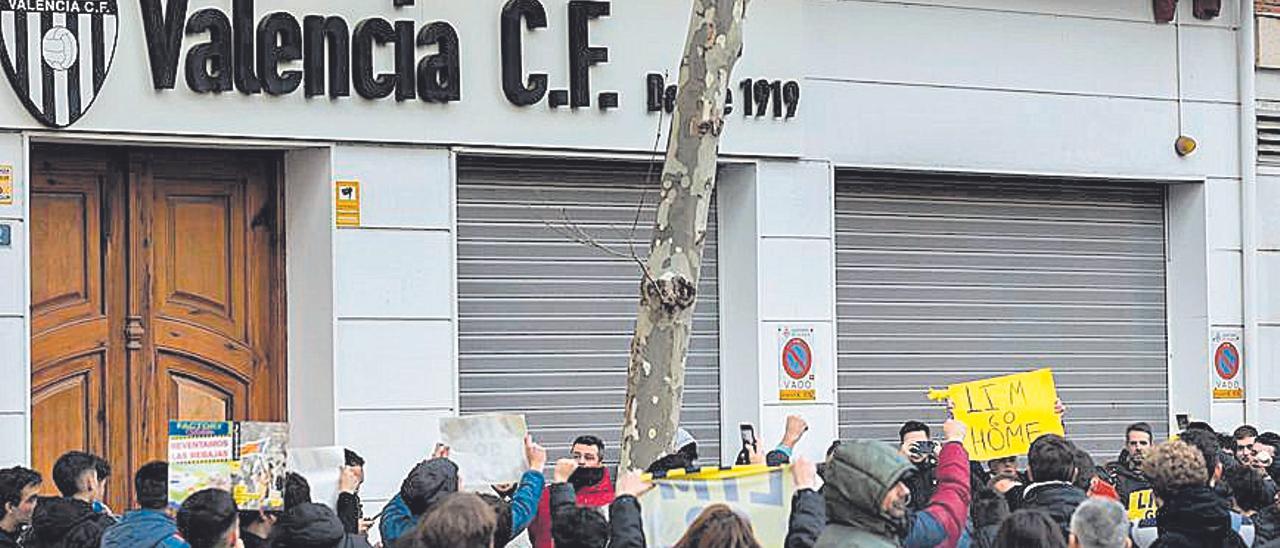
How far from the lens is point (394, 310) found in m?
13.6

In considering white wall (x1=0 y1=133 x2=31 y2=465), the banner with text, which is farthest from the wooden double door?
the banner with text

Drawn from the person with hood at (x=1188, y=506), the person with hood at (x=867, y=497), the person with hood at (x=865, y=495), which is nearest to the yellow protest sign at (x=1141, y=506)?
the person with hood at (x=1188, y=506)

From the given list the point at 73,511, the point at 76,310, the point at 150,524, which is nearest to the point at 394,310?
the point at 76,310

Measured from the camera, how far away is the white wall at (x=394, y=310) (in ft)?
44.2

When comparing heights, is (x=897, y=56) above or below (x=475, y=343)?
above

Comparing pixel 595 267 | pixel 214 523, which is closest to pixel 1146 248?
pixel 595 267

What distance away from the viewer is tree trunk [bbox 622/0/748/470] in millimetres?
11328

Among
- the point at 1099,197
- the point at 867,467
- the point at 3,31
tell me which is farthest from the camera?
the point at 1099,197

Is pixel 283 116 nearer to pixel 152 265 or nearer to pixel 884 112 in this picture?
pixel 152 265

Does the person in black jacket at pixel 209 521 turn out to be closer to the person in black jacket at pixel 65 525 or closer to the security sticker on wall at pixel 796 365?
the person in black jacket at pixel 65 525

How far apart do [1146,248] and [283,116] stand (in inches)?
288

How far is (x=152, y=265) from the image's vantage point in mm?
13398

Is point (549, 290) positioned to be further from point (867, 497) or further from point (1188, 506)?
point (867, 497)

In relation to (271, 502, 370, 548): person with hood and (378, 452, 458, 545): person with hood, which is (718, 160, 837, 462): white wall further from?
(271, 502, 370, 548): person with hood
